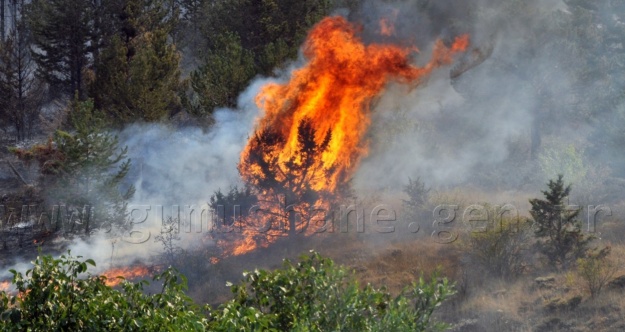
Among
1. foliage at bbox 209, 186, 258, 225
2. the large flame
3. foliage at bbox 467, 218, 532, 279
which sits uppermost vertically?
the large flame

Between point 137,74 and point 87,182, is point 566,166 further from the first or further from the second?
point 87,182

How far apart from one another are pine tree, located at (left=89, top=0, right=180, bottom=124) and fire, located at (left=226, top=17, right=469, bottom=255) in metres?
6.81

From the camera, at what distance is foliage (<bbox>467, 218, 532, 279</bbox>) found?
20.2 m

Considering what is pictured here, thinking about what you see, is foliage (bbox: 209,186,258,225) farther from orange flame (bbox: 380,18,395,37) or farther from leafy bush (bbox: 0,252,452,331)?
leafy bush (bbox: 0,252,452,331)

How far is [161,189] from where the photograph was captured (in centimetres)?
2672

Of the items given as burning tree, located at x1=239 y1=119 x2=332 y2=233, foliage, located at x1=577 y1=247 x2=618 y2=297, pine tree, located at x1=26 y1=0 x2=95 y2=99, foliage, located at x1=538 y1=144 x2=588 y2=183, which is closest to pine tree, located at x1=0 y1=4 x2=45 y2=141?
pine tree, located at x1=26 y1=0 x2=95 y2=99

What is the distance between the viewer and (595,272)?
18.0 m

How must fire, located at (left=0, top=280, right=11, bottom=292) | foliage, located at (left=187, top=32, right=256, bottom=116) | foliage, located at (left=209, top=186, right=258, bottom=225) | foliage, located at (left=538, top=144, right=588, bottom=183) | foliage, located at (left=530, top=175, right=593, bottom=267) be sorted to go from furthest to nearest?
foliage, located at (left=187, top=32, right=256, bottom=116) → foliage, located at (left=538, top=144, right=588, bottom=183) → foliage, located at (left=209, top=186, right=258, bottom=225) → fire, located at (left=0, top=280, right=11, bottom=292) → foliage, located at (left=530, top=175, right=593, bottom=267)

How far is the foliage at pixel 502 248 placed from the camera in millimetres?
20250

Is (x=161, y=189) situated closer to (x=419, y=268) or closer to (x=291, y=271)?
(x=419, y=268)

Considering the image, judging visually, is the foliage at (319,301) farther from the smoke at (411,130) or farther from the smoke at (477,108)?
the smoke at (477,108)

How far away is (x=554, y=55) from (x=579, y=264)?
19.0 m

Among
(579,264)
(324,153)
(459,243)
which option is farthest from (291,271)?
(324,153)

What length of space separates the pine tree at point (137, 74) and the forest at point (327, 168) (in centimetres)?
12
